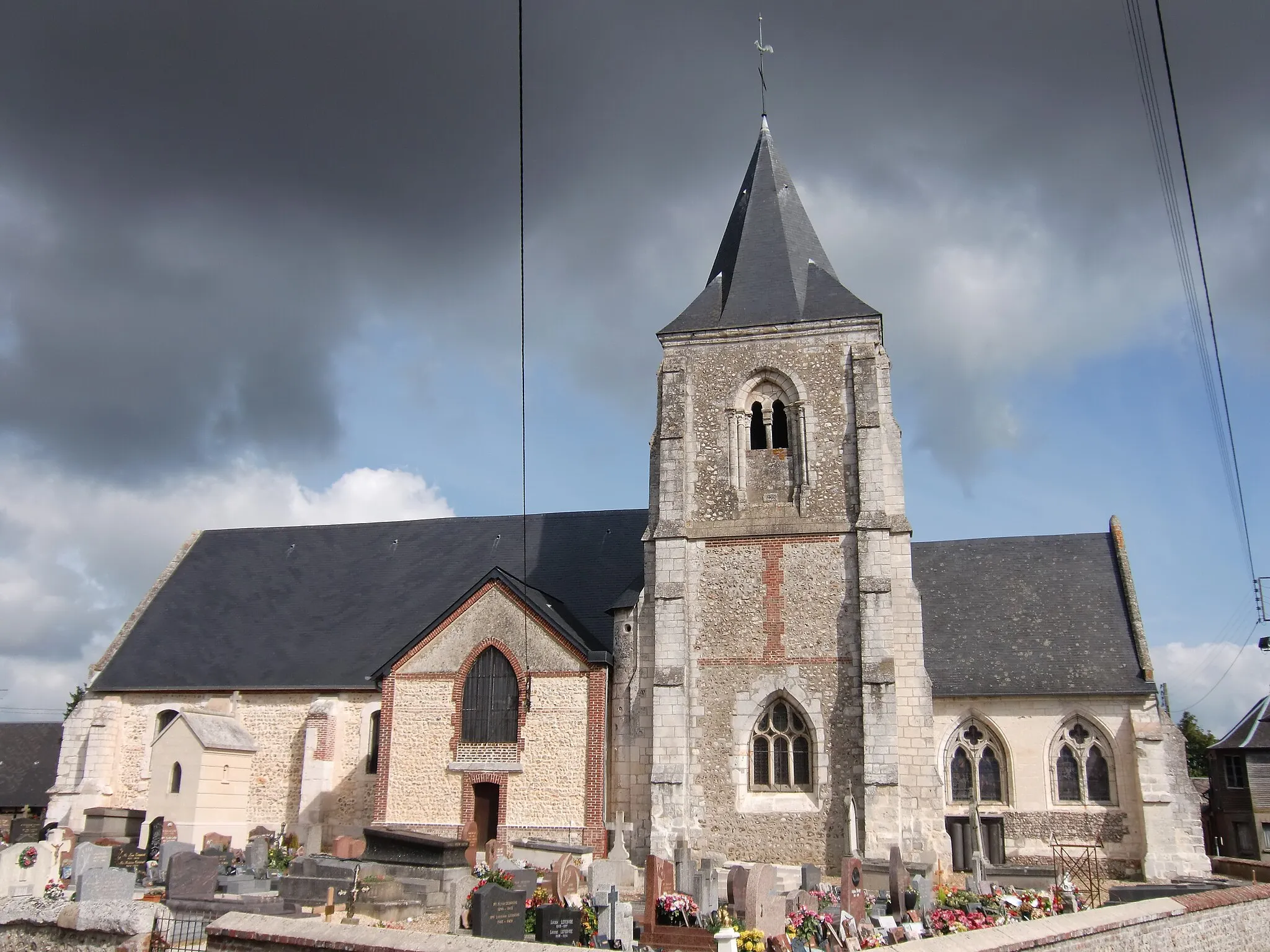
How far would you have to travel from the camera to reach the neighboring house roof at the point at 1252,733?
33219mm

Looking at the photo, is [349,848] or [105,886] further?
[349,848]

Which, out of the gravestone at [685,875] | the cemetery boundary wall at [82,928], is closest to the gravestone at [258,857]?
the gravestone at [685,875]

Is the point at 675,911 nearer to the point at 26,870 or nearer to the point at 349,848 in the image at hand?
the point at 26,870

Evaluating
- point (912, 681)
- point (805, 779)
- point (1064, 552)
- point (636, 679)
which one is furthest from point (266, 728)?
point (1064, 552)

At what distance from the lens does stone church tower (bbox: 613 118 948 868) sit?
1972cm

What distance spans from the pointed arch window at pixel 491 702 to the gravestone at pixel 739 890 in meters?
9.14

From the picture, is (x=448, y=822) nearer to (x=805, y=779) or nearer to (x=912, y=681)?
(x=805, y=779)

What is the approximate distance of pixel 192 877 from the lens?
553 inches

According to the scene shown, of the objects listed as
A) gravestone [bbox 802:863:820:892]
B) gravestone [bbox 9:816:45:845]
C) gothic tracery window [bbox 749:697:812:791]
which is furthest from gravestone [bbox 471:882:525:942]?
gravestone [bbox 9:816:45:845]

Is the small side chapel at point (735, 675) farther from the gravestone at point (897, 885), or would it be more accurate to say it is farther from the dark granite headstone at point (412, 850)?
the dark granite headstone at point (412, 850)

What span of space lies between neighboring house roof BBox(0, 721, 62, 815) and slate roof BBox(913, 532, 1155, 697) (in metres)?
27.7

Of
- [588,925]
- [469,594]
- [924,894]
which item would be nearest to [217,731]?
[469,594]

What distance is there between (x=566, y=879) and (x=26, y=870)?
7.34 meters

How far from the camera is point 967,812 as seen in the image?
78.4 feet
